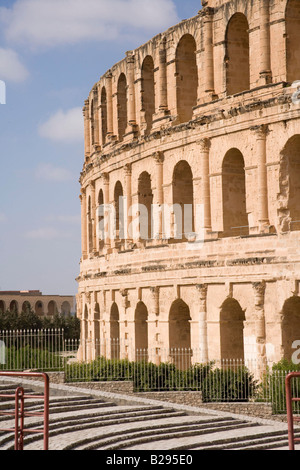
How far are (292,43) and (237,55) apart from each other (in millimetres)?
2459

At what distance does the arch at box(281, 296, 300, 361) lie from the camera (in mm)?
21781

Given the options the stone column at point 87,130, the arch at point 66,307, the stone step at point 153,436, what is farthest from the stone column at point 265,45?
the arch at point 66,307

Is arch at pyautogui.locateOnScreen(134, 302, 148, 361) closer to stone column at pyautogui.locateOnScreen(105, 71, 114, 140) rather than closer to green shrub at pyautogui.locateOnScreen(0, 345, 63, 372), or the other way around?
green shrub at pyautogui.locateOnScreen(0, 345, 63, 372)

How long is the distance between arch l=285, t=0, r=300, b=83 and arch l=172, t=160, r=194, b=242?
517 centimetres

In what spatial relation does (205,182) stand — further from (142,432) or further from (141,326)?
(142,432)

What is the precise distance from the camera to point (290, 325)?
864 inches

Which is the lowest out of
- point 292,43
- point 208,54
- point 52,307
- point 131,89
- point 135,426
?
point 135,426

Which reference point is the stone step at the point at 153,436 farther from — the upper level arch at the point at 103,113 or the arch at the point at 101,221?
the upper level arch at the point at 103,113

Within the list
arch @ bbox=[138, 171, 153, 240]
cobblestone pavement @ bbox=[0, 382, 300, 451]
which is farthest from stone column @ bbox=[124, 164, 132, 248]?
cobblestone pavement @ bbox=[0, 382, 300, 451]

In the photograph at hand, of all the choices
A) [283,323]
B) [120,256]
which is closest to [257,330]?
[283,323]

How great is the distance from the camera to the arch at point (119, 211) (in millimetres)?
30094

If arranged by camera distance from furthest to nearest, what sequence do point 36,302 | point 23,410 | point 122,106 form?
point 36,302 < point 122,106 < point 23,410

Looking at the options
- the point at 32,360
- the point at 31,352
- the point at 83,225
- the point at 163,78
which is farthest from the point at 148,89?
the point at 32,360

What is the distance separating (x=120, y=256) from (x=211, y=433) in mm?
13095
